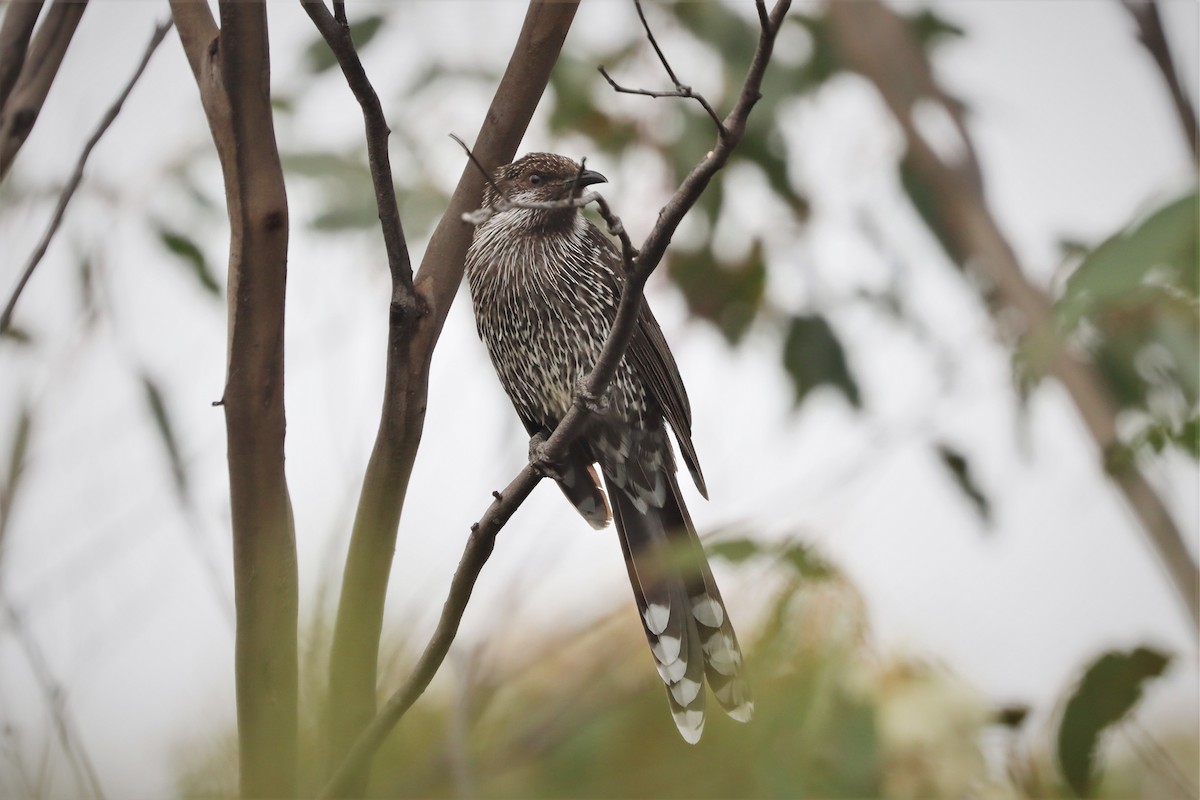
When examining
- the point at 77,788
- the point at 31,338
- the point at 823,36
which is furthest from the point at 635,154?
the point at 77,788

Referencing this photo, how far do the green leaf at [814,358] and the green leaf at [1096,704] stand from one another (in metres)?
2.09

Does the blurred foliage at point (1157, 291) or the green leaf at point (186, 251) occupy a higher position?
the green leaf at point (186, 251)

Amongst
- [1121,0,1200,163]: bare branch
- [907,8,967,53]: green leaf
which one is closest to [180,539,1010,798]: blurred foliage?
[1121,0,1200,163]: bare branch

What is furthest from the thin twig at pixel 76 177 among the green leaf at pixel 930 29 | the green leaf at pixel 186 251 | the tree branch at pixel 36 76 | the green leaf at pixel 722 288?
the green leaf at pixel 930 29

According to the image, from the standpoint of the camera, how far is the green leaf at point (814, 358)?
445 centimetres

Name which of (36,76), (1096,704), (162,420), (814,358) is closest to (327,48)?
(162,420)

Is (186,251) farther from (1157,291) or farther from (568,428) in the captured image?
(1157,291)

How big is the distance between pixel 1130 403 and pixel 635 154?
2.01m

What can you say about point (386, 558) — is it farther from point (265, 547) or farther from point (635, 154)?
point (635, 154)

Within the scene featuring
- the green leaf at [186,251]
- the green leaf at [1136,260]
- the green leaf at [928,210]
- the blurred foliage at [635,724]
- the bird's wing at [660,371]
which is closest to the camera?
the blurred foliage at [635,724]

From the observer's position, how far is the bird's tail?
282 cm

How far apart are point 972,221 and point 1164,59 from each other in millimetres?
1749

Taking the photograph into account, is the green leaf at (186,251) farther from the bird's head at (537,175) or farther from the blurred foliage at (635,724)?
the blurred foliage at (635,724)

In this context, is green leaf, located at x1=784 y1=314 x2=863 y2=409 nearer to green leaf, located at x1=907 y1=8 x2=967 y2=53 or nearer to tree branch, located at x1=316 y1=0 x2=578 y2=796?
green leaf, located at x1=907 y1=8 x2=967 y2=53
